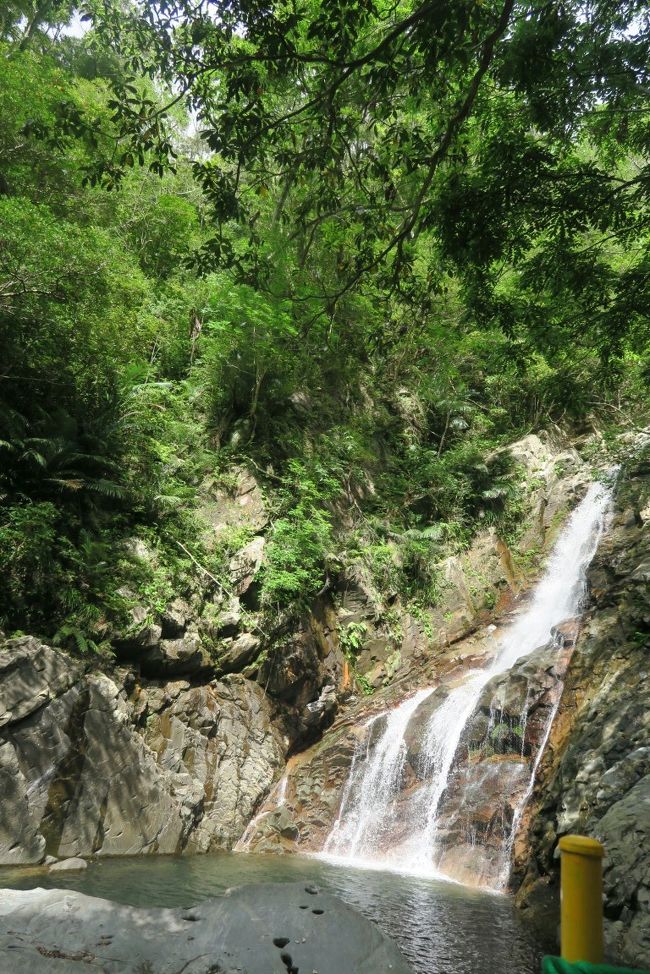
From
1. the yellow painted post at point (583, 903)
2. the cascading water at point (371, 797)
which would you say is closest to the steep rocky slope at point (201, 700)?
the cascading water at point (371, 797)

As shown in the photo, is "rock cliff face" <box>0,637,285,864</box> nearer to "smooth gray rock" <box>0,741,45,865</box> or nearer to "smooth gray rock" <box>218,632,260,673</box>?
"smooth gray rock" <box>0,741,45,865</box>

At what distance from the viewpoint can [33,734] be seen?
25.3 ft

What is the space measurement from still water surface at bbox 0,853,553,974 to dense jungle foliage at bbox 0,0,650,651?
120 inches

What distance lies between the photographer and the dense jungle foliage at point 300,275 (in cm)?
525

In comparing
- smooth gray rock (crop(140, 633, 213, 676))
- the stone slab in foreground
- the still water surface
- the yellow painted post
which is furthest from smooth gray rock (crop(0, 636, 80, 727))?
the yellow painted post

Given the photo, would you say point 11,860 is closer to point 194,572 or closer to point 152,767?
point 152,767

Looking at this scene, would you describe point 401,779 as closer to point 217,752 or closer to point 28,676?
point 217,752

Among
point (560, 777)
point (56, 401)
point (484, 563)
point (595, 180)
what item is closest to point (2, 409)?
point (56, 401)

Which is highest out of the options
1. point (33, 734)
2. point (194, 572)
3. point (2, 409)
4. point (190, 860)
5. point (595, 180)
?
point (595, 180)

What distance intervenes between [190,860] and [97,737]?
226 centimetres

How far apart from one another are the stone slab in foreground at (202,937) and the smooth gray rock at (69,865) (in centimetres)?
328

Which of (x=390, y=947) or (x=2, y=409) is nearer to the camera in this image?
(x=390, y=947)

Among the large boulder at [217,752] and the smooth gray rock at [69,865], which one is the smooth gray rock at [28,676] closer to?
the smooth gray rock at [69,865]

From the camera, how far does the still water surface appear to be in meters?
5.74
